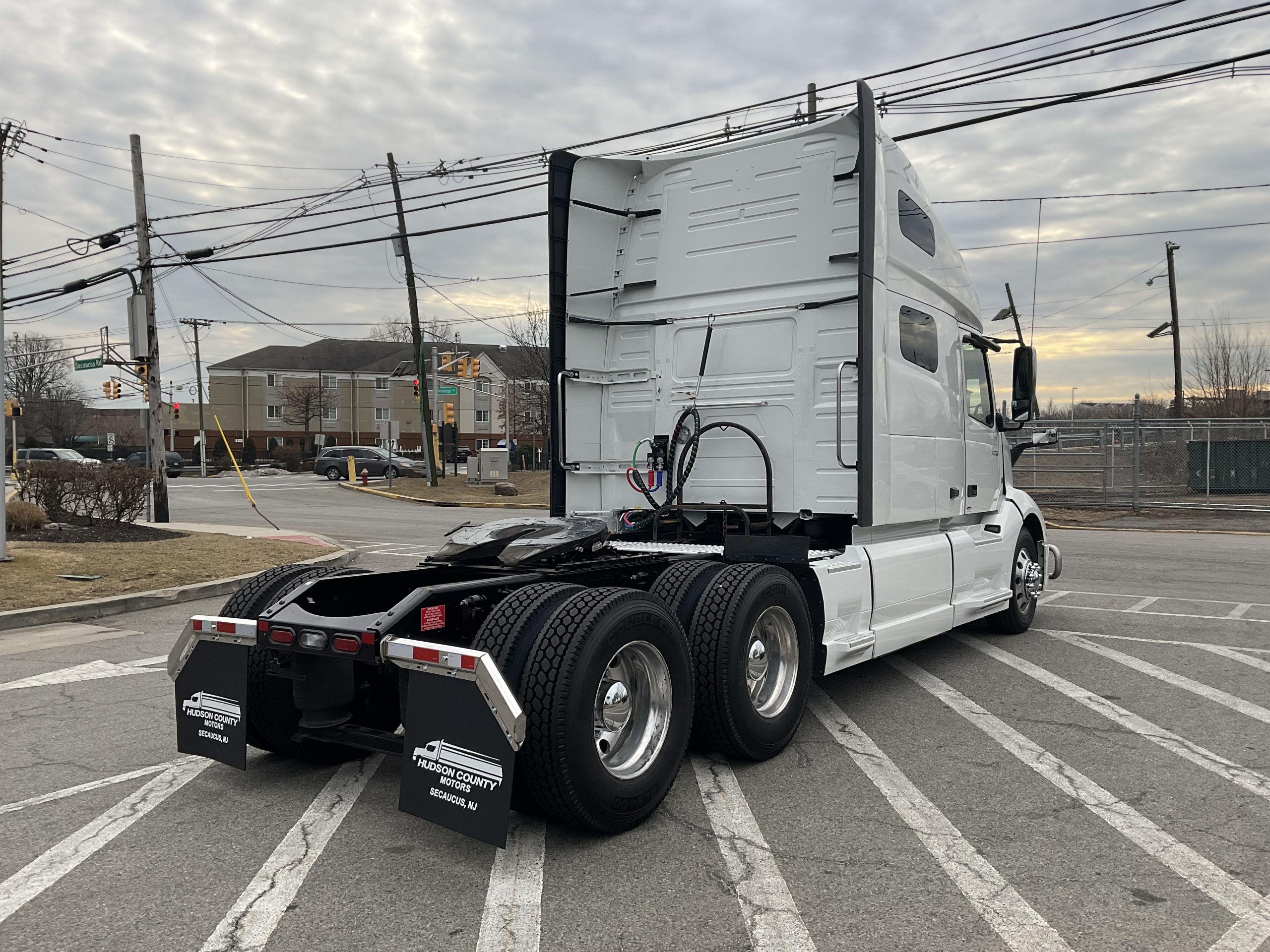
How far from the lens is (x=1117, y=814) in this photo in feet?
13.0

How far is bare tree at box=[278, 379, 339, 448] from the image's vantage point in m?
81.2

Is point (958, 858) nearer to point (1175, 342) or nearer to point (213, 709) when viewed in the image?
point (213, 709)

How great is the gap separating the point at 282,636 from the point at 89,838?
3.54ft

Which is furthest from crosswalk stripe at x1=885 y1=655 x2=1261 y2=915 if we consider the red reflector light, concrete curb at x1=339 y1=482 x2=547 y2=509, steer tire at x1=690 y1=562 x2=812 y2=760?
concrete curb at x1=339 y1=482 x2=547 y2=509

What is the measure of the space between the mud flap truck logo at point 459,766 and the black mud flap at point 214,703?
1.11 meters

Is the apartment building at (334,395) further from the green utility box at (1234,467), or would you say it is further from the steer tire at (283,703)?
the steer tire at (283,703)

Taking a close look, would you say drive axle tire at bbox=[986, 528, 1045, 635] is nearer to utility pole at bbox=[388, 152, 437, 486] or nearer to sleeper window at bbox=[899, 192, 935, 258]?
sleeper window at bbox=[899, 192, 935, 258]

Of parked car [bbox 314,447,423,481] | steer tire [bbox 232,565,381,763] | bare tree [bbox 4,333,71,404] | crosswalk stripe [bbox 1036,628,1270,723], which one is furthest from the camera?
bare tree [bbox 4,333,71,404]

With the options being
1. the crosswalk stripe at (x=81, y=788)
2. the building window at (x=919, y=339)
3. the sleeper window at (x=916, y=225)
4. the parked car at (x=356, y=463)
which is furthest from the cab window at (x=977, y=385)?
the parked car at (x=356, y=463)

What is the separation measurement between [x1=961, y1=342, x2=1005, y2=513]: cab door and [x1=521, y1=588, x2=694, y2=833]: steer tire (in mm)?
3947

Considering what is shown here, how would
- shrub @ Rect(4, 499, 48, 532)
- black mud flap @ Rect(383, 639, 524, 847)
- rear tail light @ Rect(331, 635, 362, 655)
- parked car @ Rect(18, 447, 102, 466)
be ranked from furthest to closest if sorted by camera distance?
1. parked car @ Rect(18, 447, 102, 466)
2. shrub @ Rect(4, 499, 48, 532)
3. rear tail light @ Rect(331, 635, 362, 655)
4. black mud flap @ Rect(383, 639, 524, 847)

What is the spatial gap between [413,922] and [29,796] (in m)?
2.37

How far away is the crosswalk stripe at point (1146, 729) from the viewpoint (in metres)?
4.41

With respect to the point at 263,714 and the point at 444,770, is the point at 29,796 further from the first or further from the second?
the point at 444,770
